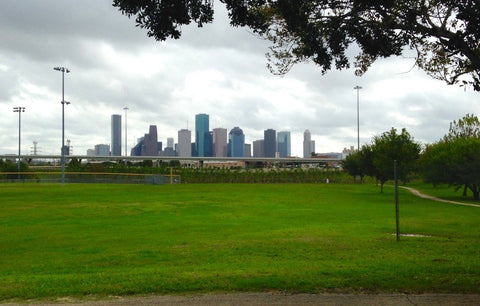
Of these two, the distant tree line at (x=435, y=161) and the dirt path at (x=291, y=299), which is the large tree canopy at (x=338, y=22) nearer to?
the dirt path at (x=291, y=299)

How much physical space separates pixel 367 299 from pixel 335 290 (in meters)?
0.68

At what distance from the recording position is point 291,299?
7477 millimetres

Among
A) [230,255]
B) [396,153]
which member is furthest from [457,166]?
[230,255]

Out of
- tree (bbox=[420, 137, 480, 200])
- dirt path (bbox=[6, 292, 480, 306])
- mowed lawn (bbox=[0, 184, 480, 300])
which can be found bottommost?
mowed lawn (bbox=[0, 184, 480, 300])

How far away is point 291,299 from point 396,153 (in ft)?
144

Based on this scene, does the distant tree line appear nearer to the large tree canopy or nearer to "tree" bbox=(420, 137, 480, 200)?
"tree" bbox=(420, 137, 480, 200)

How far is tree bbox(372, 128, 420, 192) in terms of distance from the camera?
48.8 metres

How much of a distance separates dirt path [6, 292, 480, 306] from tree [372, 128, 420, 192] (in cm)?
4211

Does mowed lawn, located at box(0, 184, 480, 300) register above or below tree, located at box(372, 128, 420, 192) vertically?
below

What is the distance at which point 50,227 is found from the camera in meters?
20.5

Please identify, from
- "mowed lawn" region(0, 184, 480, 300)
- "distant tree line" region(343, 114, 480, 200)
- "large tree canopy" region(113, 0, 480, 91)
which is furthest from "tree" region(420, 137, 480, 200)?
"large tree canopy" region(113, 0, 480, 91)

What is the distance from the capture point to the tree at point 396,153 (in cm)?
4884

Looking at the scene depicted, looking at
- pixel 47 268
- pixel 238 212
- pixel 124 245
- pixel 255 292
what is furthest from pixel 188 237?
pixel 238 212

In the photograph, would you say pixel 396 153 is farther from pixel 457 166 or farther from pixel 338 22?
pixel 338 22
